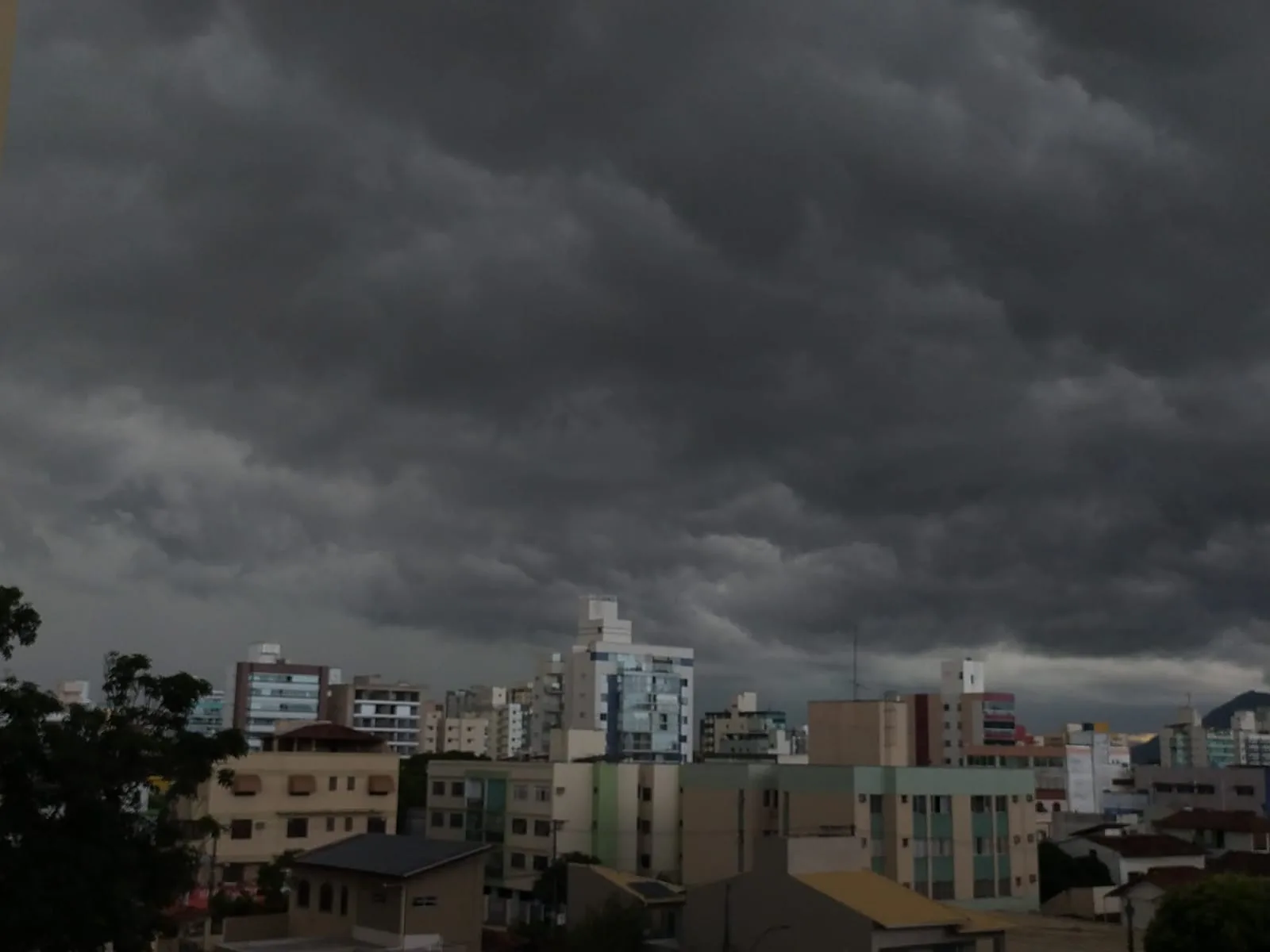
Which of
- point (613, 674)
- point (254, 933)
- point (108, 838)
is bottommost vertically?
point (254, 933)

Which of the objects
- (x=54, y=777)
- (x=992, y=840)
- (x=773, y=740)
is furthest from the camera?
(x=773, y=740)

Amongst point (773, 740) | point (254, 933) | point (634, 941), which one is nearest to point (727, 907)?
point (634, 941)

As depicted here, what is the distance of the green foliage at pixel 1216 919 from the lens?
44938 millimetres

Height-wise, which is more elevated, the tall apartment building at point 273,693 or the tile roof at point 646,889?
the tall apartment building at point 273,693

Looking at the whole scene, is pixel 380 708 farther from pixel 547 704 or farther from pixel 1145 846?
pixel 1145 846

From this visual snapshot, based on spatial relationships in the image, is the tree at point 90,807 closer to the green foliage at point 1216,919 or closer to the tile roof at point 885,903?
the tile roof at point 885,903

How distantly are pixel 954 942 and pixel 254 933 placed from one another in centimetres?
2436

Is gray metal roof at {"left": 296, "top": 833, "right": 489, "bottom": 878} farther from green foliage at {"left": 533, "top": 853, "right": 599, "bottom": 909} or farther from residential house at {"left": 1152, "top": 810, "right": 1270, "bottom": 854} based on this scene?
residential house at {"left": 1152, "top": 810, "right": 1270, "bottom": 854}

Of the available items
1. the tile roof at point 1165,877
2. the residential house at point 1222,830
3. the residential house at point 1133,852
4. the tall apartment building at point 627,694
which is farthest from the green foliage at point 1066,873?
the tall apartment building at point 627,694

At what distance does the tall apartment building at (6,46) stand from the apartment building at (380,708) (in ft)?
483

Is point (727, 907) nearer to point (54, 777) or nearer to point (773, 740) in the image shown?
point (54, 777)

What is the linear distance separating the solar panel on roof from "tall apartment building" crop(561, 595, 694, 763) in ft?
287

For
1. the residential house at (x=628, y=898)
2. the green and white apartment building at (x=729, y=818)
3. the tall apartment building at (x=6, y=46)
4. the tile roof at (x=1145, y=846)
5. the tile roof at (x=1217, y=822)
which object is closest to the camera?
the tall apartment building at (x=6, y=46)

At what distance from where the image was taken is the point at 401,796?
92.2 meters
